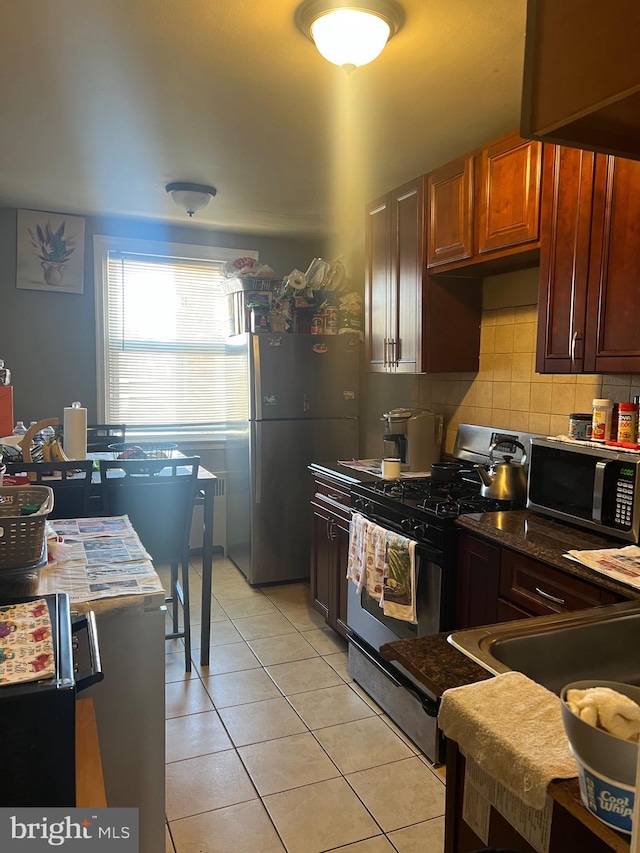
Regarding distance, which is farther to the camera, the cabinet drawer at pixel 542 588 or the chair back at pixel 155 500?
the chair back at pixel 155 500

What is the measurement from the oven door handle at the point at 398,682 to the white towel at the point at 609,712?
1.27 meters

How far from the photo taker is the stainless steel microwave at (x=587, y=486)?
1868mm

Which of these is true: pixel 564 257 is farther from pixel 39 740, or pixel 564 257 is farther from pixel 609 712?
pixel 39 740

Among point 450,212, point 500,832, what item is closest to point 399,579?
point 500,832

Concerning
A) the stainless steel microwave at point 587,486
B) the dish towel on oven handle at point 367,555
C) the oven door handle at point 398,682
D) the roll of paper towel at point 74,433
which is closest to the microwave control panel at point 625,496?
the stainless steel microwave at point 587,486

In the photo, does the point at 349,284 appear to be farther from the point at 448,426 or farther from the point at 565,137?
the point at 565,137

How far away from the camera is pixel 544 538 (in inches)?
77.6

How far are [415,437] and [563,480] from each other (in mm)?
1158

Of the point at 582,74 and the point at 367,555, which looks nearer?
the point at 582,74

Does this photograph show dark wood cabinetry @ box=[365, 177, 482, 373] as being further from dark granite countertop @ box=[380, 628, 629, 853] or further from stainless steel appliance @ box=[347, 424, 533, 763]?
dark granite countertop @ box=[380, 628, 629, 853]

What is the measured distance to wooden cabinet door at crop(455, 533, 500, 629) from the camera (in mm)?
2072

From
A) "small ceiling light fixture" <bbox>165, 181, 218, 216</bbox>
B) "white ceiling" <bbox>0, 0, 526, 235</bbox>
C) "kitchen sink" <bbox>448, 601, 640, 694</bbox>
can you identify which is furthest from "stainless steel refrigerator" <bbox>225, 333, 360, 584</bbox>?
"kitchen sink" <bbox>448, 601, 640, 694</bbox>

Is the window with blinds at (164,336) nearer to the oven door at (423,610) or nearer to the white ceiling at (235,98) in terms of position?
the white ceiling at (235,98)

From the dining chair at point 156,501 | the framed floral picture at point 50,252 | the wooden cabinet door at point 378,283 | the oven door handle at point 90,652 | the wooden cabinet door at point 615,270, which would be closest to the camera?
the oven door handle at point 90,652
